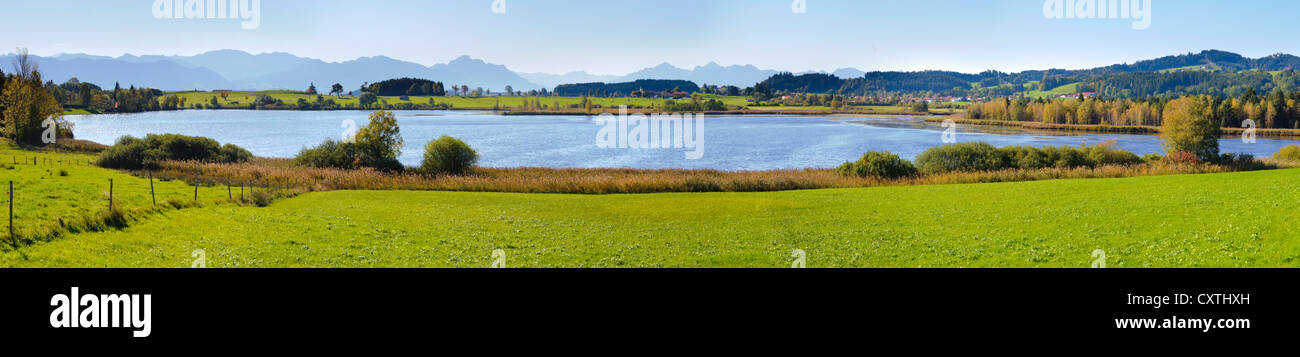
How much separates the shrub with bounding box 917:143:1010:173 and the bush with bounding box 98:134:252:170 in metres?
54.7

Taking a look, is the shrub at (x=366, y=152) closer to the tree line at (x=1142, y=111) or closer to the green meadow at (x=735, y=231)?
the green meadow at (x=735, y=231)

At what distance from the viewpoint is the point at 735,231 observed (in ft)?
74.3

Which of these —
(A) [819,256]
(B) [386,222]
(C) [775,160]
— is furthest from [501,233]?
(C) [775,160]

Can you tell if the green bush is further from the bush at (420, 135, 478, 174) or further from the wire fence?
the wire fence

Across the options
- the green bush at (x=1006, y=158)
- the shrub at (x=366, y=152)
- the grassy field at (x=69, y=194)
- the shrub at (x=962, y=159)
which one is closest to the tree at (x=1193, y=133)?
the green bush at (x=1006, y=158)

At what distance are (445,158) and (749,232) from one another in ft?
116

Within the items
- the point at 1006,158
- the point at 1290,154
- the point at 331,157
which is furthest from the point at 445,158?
the point at 1290,154

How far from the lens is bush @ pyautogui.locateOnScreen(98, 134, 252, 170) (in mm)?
52188

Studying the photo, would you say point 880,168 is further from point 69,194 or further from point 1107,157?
point 69,194

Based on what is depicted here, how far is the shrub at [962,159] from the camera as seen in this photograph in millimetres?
50594

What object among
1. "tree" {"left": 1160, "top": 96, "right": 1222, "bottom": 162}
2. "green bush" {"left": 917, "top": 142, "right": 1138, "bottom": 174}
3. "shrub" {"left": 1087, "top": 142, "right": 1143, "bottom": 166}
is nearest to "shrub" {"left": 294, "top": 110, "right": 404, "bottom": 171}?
"green bush" {"left": 917, "top": 142, "right": 1138, "bottom": 174}

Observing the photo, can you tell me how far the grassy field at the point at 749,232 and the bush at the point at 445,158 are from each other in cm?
2034
